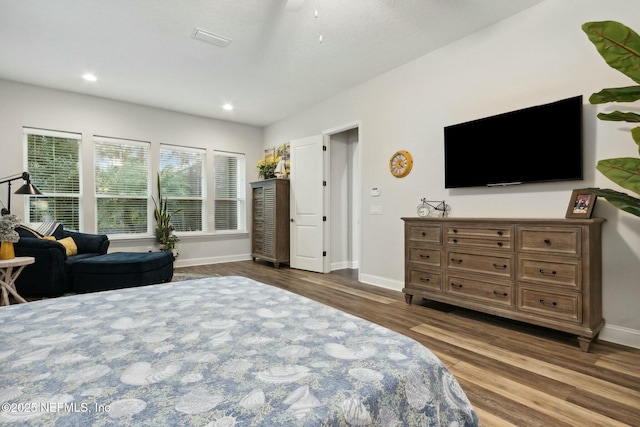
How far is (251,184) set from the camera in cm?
628

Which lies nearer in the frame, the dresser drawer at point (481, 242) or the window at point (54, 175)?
the dresser drawer at point (481, 242)

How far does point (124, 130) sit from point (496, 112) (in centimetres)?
532

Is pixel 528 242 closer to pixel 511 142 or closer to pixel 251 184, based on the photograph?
pixel 511 142

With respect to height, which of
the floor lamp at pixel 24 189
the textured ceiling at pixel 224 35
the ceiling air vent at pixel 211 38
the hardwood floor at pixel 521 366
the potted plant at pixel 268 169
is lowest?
the hardwood floor at pixel 521 366

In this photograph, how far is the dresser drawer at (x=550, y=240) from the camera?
2330 millimetres

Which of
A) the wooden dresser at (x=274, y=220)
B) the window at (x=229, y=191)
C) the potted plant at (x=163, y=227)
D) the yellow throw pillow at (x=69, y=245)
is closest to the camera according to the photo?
the yellow throw pillow at (x=69, y=245)


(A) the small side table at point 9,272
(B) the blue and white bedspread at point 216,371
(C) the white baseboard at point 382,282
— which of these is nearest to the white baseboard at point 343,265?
(C) the white baseboard at point 382,282

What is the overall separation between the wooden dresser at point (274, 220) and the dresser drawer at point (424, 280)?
2818 millimetres

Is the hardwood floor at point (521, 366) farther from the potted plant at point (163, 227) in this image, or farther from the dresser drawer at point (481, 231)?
the potted plant at point (163, 227)

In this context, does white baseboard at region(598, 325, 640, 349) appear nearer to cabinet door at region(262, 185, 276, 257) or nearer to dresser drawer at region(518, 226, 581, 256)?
dresser drawer at region(518, 226, 581, 256)

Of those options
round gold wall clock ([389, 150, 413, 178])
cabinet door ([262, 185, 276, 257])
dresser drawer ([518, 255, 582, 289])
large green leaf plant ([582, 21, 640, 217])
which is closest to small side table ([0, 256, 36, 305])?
cabinet door ([262, 185, 276, 257])

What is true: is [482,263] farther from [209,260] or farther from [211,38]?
[209,260]

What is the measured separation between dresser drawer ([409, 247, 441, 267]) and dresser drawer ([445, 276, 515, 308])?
0.21 metres

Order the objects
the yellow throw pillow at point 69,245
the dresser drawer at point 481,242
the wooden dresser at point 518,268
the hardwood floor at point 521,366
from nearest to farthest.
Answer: the hardwood floor at point 521,366 → the wooden dresser at point 518,268 → the dresser drawer at point 481,242 → the yellow throw pillow at point 69,245
